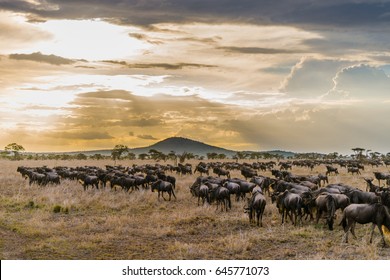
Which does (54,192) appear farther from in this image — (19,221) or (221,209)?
(221,209)

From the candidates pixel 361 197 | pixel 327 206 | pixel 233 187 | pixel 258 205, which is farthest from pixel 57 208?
pixel 361 197

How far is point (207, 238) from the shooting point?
58.2 feet

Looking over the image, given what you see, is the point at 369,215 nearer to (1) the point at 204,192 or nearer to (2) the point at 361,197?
(2) the point at 361,197

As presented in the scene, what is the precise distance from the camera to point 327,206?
19172 millimetres

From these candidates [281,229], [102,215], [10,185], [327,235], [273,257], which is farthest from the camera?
[10,185]

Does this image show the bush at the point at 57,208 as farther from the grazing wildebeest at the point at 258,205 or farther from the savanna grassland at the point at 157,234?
the grazing wildebeest at the point at 258,205

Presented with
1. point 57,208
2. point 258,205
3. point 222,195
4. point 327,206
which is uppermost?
point 327,206

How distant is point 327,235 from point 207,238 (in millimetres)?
5321

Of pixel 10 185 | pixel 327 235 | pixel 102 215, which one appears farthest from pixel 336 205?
pixel 10 185

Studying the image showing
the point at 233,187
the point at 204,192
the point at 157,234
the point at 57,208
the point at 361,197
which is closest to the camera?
the point at 157,234

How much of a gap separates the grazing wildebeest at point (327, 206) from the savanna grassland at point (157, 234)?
486 millimetres

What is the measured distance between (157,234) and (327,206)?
826 centimetres

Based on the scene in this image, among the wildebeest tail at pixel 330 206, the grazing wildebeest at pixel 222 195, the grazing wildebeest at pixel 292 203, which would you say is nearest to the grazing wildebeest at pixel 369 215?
the wildebeest tail at pixel 330 206

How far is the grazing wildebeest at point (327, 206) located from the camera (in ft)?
61.5
